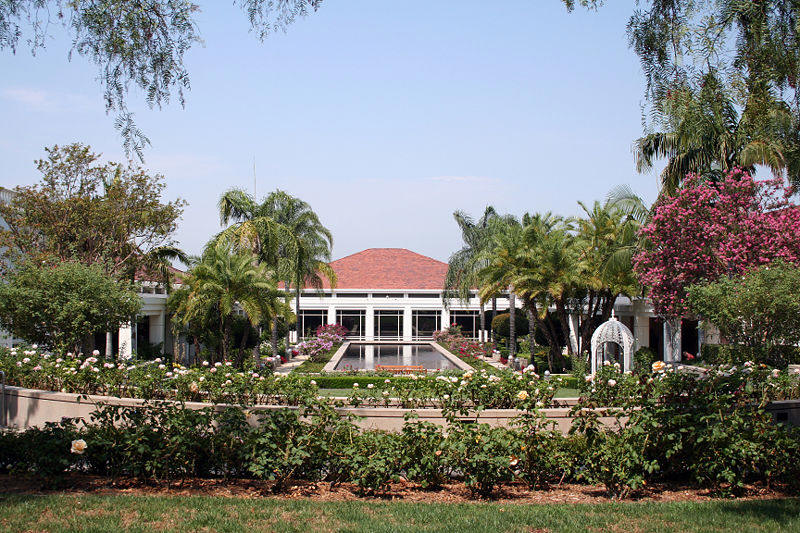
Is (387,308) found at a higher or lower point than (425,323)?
higher

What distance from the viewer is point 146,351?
25062 millimetres

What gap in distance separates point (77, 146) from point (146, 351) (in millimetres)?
7739

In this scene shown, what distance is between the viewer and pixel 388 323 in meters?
45.8

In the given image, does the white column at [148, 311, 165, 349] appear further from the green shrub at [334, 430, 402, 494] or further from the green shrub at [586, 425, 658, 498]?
the green shrub at [586, 425, 658, 498]

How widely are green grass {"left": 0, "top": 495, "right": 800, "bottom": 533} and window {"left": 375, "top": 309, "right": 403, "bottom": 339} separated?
3954 centimetres

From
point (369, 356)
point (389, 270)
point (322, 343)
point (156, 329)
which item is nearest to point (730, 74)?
point (156, 329)

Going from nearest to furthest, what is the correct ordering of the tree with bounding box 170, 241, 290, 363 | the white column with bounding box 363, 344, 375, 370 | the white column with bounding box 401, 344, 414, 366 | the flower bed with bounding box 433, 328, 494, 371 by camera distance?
the tree with bounding box 170, 241, 290, 363, the white column with bounding box 363, 344, 375, 370, the flower bed with bounding box 433, 328, 494, 371, the white column with bounding box 401, 344, 414, 366

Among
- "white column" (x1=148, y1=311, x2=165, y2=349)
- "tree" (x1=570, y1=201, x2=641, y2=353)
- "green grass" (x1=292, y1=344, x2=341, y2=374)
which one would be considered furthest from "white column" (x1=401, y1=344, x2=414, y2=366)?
"white column" (x1=148, y1=311, x2=165, y2=349)

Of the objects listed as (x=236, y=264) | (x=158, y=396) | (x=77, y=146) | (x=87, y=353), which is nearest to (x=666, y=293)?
(x=236, y=264)

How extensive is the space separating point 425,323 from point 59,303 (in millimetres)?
31965

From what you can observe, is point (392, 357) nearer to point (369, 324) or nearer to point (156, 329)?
point (369, 324)

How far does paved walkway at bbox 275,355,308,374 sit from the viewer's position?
26.5 m

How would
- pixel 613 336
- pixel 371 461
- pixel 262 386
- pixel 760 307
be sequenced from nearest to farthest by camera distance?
pixel 371 461 < pixel 262 386 < pixel 760 307 < pixel 613 336

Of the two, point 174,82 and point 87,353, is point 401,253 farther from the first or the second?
point 174,82
